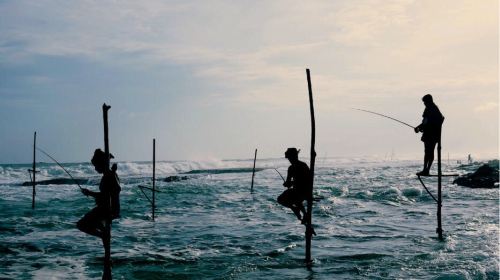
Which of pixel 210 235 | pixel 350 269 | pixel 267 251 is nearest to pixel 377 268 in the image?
pixel 350 269

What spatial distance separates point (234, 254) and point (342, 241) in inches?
150

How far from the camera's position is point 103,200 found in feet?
27.9

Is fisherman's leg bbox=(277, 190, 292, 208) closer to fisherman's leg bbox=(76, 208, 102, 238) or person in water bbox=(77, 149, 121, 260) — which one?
person in water bbox=(77, 149, 121, 260)

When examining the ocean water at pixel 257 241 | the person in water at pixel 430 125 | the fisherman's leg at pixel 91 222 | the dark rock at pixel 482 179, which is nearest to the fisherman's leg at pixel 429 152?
the person in water at pixel 430 125

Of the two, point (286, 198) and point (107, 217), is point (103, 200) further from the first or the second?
point (286, 198)

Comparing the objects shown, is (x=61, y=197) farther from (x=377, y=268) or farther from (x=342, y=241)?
(x=377, y=268)

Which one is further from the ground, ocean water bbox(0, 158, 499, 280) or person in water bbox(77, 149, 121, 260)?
person in water bbox(77, 149, 121, 260)

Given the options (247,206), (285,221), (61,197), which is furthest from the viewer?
(61,197)

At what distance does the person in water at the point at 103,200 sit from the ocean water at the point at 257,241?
3731 mm

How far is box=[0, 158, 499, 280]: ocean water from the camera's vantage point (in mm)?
12195

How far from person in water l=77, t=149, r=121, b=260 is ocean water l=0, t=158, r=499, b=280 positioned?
3731mm

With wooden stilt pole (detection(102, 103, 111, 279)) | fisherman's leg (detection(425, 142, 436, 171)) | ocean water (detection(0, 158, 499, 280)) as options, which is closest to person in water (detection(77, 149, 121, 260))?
wooden stilt pole (detection(102, 103, 111, 279))

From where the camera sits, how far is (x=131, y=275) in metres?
12.1

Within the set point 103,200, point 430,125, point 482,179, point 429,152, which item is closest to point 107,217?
point 103,200
